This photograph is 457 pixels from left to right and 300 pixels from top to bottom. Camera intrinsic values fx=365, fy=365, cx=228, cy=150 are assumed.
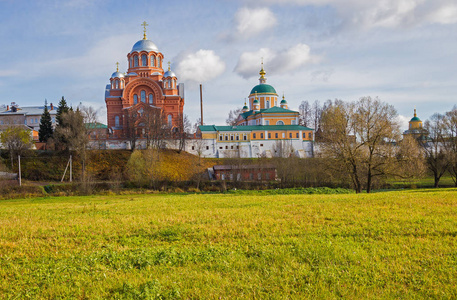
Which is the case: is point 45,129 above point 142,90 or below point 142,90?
below

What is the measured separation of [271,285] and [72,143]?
4070 centimetres

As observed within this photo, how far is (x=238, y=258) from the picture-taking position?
5.62 metres

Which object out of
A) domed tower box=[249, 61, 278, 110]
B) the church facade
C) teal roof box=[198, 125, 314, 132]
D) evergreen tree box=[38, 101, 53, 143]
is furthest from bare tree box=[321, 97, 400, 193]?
domed tower box=[249, 61, 278, 110]

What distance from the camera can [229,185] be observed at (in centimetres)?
3403

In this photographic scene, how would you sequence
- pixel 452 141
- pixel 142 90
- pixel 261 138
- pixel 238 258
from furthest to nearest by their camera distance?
pixel 261 138
pixel 142 90
pixel 452 141
pixel 238 258

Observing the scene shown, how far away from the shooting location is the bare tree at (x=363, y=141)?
2342 centimetres

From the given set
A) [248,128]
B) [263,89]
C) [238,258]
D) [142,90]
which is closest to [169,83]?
[142,90]

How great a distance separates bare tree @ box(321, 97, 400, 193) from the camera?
23.4 m

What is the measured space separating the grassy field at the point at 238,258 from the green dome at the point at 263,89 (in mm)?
65000

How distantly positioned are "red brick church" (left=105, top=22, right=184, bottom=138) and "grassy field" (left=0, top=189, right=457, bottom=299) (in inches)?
1840

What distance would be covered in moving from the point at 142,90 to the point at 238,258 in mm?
53942

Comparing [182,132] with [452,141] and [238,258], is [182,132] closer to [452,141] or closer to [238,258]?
[452,141]

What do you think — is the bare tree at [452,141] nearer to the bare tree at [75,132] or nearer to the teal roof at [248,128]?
the teal roof at [248,128]

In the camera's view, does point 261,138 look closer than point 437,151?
No
